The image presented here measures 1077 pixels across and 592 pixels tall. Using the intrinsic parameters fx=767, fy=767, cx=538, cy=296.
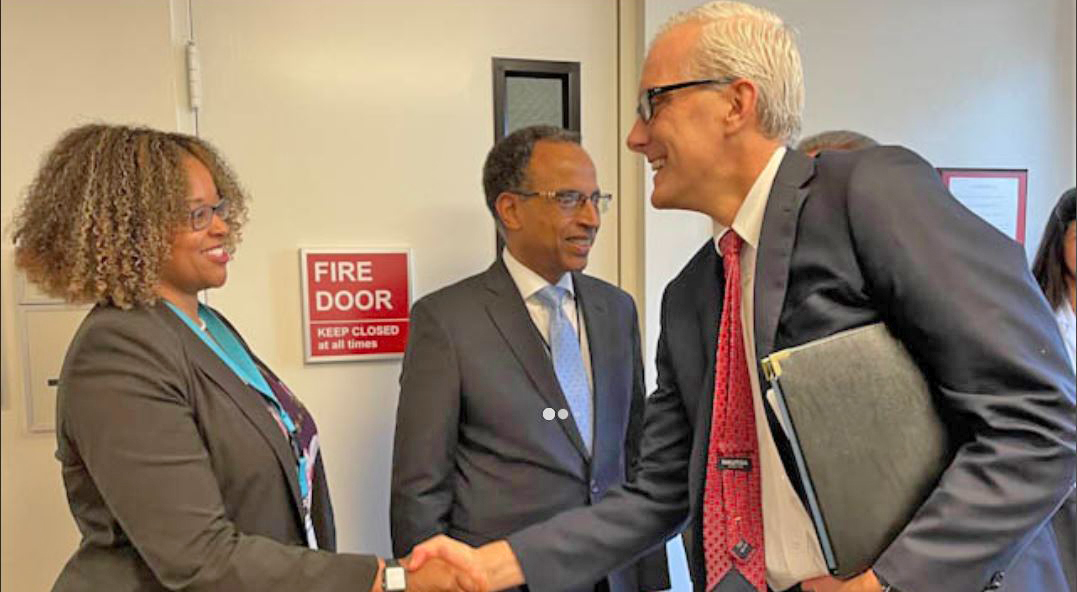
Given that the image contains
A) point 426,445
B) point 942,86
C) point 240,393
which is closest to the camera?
point 240,393

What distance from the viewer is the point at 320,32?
1756 mm

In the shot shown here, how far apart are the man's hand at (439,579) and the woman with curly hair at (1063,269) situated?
1.44 meters

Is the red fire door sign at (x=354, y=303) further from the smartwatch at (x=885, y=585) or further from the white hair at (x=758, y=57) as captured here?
the smartwatch at (x=885, y=585)

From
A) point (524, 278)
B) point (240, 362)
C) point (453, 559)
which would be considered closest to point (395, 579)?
point (453, 559)

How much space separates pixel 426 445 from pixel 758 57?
0.96m

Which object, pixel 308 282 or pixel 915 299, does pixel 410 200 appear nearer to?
pixel 308 282

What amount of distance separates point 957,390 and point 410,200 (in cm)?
130

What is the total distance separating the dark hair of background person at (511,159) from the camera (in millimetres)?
1695

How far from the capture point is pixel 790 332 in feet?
3.02

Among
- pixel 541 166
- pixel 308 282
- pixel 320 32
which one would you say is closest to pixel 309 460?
pixel 308 282

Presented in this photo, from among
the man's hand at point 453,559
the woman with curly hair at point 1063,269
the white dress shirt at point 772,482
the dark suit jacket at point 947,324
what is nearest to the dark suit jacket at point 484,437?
the man's hand at point 453,559

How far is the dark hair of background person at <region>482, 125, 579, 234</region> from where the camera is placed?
1.70m

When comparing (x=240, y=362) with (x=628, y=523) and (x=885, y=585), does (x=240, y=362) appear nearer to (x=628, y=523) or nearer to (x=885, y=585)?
(x=628, y=523)

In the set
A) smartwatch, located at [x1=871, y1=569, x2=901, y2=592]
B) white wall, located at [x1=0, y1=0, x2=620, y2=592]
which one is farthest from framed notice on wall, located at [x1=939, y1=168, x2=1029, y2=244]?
smartwatch, located at [x1=871, y1=569, x2=901, y2=592]
